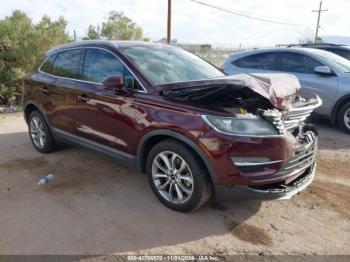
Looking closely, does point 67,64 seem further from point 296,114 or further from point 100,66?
point 296,114

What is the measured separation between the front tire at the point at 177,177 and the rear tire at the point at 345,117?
15.5 ft

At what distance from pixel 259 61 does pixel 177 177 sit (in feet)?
17.3

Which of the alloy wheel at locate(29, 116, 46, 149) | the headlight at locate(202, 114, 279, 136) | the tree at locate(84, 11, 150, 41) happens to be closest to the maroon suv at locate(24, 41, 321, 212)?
the headlight at locate(202, 114, 279, 136)

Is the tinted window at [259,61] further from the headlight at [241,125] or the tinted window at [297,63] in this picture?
the headlight at [241,125]

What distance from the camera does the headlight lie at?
3225 millimetres

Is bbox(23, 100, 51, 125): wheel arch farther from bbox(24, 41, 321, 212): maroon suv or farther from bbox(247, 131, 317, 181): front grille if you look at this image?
bbox(247, 131, 317, 181): front grille

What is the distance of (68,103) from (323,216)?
351 cm

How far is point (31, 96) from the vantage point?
18.7 feet

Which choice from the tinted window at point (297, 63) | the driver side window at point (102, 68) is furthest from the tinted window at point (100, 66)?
the tinted window at point (297, 63)

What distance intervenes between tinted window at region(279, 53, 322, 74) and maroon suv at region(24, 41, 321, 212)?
11.0ft

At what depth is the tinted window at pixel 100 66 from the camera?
4.22 metres

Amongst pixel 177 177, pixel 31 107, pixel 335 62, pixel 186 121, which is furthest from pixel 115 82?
pixel 335 62

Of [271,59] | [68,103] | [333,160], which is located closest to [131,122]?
[68,103]

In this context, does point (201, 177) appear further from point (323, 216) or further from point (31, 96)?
point (31, 96)
